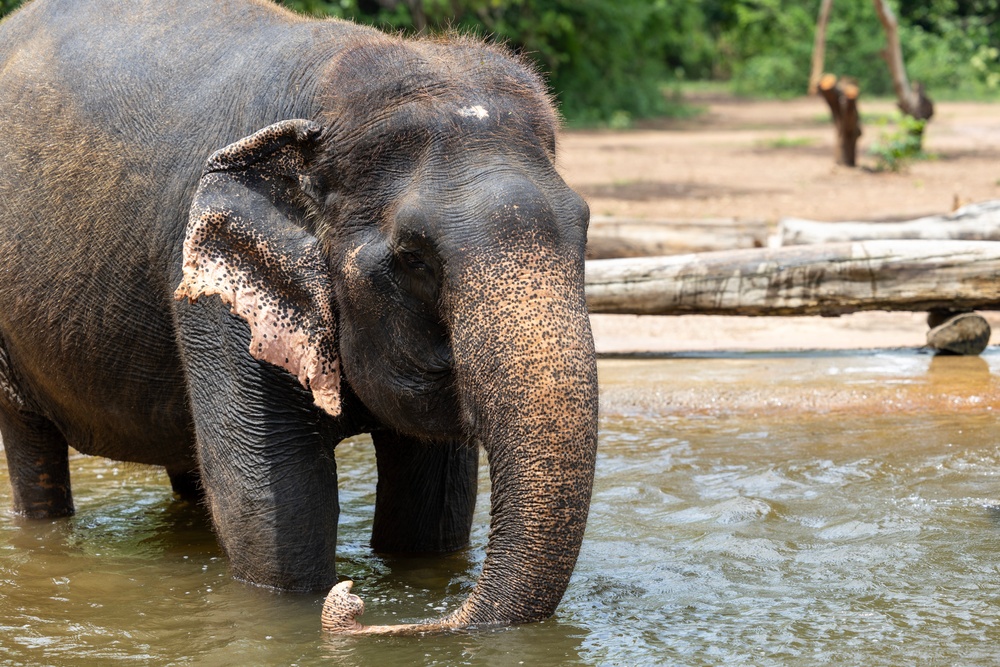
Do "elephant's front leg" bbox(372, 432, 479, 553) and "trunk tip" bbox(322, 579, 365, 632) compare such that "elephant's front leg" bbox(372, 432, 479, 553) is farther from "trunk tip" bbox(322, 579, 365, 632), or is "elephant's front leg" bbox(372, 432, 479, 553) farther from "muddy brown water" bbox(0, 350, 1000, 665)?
"trunk tip" bbox(322, 579, 365, 632)

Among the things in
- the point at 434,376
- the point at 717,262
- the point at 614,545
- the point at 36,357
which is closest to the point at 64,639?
the point at 36,357

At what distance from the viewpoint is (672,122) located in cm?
2894

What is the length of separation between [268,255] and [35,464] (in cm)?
198

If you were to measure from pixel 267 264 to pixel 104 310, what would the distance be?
0.84 meters

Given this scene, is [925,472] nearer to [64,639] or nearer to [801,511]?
[801,511]

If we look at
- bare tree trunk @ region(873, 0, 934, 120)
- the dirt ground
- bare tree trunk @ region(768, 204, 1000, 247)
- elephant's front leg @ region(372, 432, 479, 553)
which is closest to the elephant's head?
elephant's front leg @ region(372, 432, 479, 553)

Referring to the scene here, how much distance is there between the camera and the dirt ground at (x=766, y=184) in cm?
915

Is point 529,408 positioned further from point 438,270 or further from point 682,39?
point 682,39

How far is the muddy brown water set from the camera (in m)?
3.67

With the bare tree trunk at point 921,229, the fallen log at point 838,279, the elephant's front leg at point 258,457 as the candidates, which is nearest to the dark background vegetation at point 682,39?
the bare tree trunk at point 921,229

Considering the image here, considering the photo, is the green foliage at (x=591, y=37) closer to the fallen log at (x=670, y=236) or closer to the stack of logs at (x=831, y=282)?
the fallen log at (x=670, y=236)

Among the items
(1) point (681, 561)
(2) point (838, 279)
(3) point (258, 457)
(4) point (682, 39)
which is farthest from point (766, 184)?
(4) point (682, 39)

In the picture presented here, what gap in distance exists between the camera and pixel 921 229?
8.63 m

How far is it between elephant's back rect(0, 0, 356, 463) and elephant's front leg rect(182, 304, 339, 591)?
31 cm
